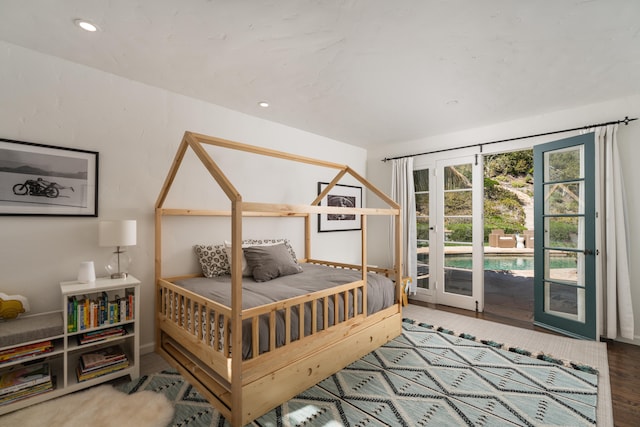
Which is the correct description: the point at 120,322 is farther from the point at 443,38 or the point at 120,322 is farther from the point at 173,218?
the point at 443,38

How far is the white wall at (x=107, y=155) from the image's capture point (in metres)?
2.23

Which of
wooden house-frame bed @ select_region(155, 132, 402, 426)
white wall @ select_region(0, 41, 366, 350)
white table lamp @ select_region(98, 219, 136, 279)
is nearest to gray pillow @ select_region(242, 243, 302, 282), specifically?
white wall @ select_region(0, 41, 366, 350)

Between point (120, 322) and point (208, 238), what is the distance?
112 centimetres

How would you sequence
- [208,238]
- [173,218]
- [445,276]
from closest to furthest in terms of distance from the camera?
[173,218] < [208,238] < [445,276]

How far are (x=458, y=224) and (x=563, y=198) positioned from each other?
1.19 m

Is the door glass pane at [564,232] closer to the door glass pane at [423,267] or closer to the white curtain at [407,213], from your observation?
the door glass pane at [423,267]

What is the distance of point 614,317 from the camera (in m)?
3.05

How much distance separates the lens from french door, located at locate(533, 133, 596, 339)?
10.3 ft

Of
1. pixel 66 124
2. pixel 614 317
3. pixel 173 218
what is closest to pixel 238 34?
pixel 66 124

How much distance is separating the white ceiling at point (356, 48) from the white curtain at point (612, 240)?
58 cm

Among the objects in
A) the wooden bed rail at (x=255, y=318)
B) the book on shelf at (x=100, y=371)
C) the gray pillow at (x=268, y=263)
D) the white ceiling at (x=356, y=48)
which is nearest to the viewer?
the white ceiling at (x=356, y=48)

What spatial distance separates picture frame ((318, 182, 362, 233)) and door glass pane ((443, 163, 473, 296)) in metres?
1.31

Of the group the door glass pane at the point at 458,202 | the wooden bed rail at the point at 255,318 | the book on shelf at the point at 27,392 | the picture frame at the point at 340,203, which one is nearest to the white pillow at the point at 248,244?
the wooden bed rail at the point at 255,318

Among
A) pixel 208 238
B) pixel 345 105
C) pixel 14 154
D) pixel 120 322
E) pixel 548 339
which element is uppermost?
pixel 345 105
